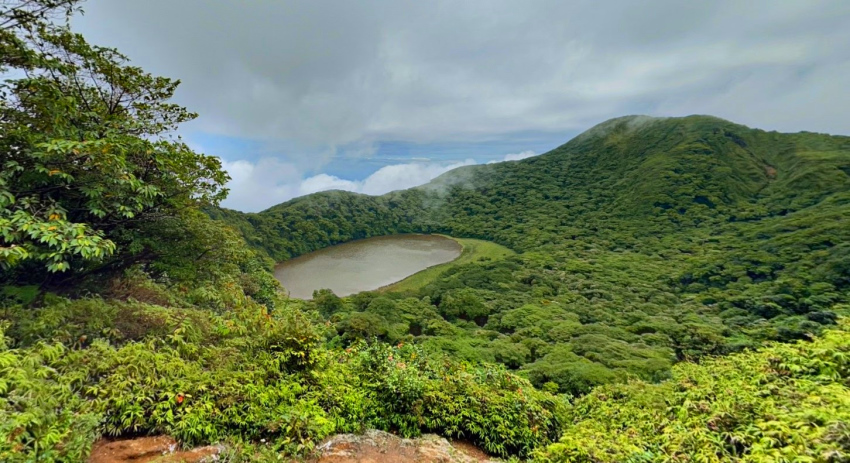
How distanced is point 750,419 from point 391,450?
14.4 feet

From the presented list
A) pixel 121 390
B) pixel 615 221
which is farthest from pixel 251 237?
pixel 615 221

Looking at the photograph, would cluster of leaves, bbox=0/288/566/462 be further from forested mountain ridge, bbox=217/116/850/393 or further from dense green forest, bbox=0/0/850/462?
forested mountain ridge, bbox=217/116/850/393

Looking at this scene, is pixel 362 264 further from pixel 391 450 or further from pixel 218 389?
pixel 391 450

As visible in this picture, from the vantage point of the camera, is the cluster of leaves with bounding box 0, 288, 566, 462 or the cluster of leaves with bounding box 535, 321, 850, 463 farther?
the cluster of leaves with bounding box 0, 288, 566, 462

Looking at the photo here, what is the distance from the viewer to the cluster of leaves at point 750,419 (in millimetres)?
3072

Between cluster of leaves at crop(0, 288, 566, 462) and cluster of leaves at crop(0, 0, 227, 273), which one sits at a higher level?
cluster of leaves at crop(0, 0, 227, 273)

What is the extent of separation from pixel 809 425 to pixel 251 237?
185 ft

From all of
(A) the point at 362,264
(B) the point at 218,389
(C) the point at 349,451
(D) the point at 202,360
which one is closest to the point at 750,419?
(C) the point at 349,451

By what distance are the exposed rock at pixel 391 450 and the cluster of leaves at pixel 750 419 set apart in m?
1.21

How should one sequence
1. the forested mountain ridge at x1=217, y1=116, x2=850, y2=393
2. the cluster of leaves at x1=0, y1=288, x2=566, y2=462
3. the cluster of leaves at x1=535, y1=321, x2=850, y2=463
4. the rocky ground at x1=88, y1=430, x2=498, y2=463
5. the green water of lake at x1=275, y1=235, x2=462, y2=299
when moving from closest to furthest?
the cluster of leaves at x1=535, y1=321, x2=850, y2=463 < the cluster of leaves at x1=0, y1=288, x2=566, y2=462 < the rocky ground at x1=88, y1=430, x2=498, y2=463 < the forested mountain ridge at x1=217, y1=116, x2=850, y2=393 < the green water of lake at x1=275, y1=235, x2=462, y2=299

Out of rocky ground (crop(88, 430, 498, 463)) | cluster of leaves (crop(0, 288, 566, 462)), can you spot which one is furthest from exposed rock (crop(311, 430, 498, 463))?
cluster of leaves (crop(0, 288, 566, 462))

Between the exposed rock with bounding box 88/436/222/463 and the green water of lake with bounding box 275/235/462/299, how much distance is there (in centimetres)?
3518

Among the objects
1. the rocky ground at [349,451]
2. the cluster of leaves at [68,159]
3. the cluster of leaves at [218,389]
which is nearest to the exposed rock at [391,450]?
the rocky ground at [349,451]

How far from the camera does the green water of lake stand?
42.8m
